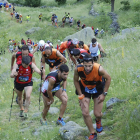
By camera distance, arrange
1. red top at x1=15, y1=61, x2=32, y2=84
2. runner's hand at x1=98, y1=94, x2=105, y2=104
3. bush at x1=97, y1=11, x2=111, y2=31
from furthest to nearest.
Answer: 1. bush at x1=97, y1=11, x2=111, y2=31
2. red top at x1=15, y1=61, x2=32, y2=84
3. runner's hand at x1=98, y1=94, x2=105, y2=104

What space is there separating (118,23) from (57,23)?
8.80m

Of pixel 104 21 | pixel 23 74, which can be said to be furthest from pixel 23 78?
pixel 104 21

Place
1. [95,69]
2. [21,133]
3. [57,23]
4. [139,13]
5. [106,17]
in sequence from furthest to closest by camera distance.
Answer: [57,23] → [106,17] → [139,13] → [21,133] → [95,69]

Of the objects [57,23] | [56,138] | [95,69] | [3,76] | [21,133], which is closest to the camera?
[95,69]

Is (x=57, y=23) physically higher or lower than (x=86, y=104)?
lower

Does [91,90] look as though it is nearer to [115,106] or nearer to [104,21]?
[115,106]

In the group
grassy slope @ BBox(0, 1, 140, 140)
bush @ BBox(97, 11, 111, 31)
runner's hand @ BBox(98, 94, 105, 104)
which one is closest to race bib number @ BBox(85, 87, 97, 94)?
runner's hand @ BBox(98, 94, 105, 104)

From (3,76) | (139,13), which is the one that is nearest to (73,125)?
(3,76)

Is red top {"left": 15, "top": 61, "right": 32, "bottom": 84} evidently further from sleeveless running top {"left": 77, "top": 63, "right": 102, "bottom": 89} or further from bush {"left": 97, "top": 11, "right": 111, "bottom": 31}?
bush {"left": 97, "top": 11, "right": 111, "bottom": 31}

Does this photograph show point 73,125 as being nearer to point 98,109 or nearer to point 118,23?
point 98,109

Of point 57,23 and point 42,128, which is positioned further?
point 57,23

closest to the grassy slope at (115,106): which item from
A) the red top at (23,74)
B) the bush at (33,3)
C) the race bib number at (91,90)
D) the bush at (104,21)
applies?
the race bib number at (91,90)

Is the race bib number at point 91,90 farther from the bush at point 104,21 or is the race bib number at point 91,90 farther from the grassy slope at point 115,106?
the bush at point 104,21

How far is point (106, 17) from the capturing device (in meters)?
30.2
